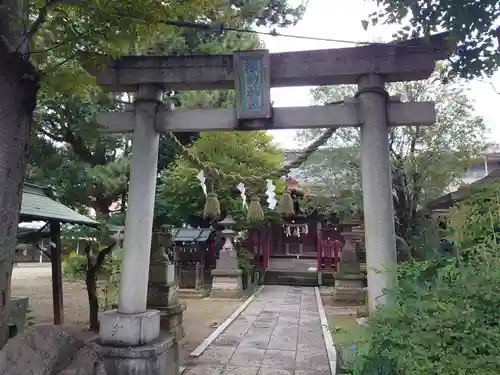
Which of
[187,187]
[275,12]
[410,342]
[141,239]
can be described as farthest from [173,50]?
[410,342]

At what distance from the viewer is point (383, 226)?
14.1 feet

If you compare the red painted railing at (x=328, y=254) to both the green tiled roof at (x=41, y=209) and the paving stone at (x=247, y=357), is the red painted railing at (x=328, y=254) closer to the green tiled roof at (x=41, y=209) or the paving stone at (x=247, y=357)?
the paving stone at (x=247, y=357)

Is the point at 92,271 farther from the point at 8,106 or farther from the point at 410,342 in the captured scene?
the point at 410,342

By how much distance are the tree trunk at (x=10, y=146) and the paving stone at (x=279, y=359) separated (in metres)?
3.66

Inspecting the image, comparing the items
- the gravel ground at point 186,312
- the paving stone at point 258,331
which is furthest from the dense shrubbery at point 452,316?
the paving stone at point 258,331

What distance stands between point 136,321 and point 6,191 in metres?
2.11

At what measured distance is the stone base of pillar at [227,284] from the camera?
13.0m

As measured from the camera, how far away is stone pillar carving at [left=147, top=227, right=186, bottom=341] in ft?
22.4

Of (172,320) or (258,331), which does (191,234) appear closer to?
(258,331)

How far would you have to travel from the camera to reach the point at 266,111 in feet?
15.2

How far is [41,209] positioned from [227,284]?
807 centimetres

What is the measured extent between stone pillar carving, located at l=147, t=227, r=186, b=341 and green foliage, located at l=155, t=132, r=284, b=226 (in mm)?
5612

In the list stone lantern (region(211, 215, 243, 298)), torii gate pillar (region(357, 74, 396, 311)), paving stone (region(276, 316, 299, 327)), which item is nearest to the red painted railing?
stone lantern (region(211, 215, 243, 298))

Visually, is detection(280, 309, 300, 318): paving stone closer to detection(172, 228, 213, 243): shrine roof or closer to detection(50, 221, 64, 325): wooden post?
detection(172, 228, 213, 243): shrine roof
